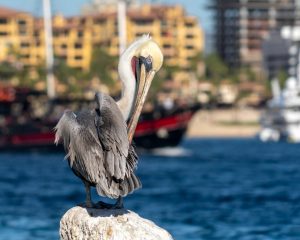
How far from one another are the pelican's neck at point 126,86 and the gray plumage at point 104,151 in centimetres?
34

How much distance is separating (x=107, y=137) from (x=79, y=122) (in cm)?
82

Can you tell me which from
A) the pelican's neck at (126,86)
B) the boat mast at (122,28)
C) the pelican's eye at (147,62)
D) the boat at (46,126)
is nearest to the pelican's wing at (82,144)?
the pelican's neck at (126,86)

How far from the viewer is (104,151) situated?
16.2 m

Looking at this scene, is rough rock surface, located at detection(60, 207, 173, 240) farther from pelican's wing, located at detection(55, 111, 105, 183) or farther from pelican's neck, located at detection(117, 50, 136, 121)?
pelican's neck, located at detection(117, 50, 136, 121)

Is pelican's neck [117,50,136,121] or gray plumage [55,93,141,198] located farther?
pelican's neck [117,50,136,121]

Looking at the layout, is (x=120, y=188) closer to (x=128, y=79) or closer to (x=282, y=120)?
(x=128, y=79)

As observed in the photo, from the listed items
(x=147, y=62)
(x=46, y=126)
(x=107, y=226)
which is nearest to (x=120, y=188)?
(x=107, y=226)

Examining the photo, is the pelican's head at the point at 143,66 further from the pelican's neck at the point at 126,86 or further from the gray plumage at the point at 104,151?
the gray plumage at the point at 104,151

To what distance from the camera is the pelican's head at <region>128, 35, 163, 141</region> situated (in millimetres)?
16500

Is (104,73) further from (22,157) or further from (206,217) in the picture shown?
(206,217)

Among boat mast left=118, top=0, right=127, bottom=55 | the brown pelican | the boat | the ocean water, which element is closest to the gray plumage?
the brown pelican

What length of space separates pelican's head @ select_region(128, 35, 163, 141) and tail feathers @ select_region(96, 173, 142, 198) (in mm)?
576

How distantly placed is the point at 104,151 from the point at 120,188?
0.52 meters

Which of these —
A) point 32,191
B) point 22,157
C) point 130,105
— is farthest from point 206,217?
point 22,157
